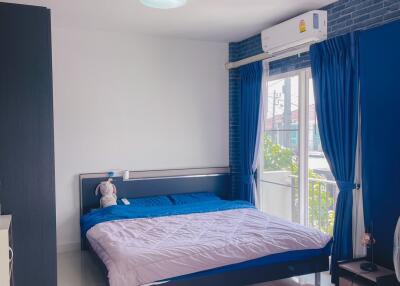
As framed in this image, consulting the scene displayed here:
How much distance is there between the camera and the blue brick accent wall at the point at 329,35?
10.9 ft

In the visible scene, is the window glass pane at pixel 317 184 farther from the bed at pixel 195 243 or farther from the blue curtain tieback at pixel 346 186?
the bed at pixel 195 243

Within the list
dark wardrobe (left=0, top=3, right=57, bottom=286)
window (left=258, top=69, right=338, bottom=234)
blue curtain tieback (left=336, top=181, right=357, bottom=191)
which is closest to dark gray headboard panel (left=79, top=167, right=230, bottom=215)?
window (left=258, top=69, right=338, bottom=234)

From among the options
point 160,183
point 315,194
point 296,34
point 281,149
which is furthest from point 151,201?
point 296,34

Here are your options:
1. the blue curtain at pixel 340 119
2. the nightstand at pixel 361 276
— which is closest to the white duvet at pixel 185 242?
the blue curtain at pixel 340 119

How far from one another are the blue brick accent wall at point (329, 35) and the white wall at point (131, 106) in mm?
116

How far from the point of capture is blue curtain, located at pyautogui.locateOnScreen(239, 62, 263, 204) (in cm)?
504

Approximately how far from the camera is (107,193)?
187 inches

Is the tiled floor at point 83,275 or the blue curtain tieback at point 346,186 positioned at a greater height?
the blue curtain tieback at point 346,186

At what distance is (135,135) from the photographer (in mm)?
5086

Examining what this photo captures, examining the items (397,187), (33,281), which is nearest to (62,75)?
(33,281)

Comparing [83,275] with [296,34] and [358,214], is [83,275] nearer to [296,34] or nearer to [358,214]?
[358,214]

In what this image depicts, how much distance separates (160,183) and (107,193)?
74 cm

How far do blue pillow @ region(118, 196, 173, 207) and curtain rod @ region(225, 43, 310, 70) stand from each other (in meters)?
1.99

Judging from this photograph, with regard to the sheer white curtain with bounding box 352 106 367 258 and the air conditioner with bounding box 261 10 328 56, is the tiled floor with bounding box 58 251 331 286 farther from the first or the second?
the air conditioner with bounding box 261 10 328 56
